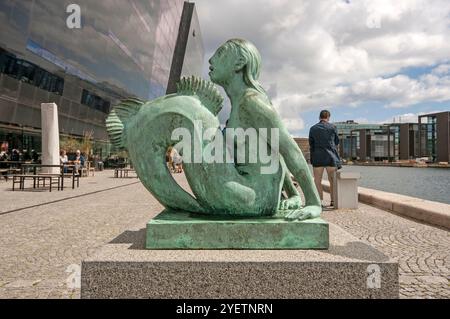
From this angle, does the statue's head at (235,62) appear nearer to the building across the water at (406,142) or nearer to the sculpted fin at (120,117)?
the sculpted fin at (120,117)

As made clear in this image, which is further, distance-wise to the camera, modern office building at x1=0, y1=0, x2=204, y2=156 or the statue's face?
modern office building at x1=0, y1=0, x2=204, y2=156

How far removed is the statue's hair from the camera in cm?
278

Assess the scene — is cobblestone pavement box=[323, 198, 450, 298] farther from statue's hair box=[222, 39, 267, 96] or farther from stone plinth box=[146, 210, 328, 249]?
statue's hair box=[222, 39, 267, 96]

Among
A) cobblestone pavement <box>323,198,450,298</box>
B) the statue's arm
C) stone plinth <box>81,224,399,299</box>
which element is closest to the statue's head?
the statue's arm

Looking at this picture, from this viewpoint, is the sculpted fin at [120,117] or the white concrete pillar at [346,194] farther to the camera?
the white concrete pillar at [346,194]

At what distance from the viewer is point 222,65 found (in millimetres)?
2820

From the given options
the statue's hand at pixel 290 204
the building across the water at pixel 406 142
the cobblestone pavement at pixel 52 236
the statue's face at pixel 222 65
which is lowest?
the cobblestone pavement at pixel 52 236

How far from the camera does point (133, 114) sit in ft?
9.37

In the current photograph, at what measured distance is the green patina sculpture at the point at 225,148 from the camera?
8.80 feet

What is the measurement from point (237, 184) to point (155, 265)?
838 mm

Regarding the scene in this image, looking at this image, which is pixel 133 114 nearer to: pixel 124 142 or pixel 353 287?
pixel 124 142

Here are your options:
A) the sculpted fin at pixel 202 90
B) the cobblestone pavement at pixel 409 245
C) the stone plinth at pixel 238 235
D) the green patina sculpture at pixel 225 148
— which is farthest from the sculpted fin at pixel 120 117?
the cobblestone pavement at pixel 409 245

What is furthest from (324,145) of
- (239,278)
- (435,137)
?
(435,137)

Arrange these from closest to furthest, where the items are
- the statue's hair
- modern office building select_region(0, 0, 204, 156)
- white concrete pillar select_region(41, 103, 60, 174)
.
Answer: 1. the statue's hair
2. white concrete pillar select_region(41, 103, 60, 174)
3. modern office building select_region(0, 0, 204, 156)
